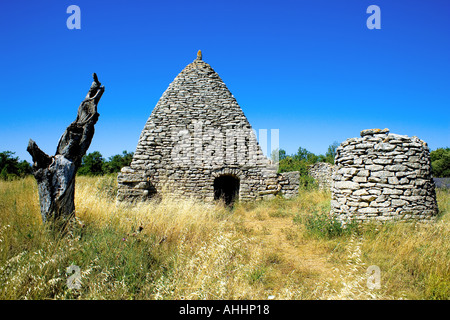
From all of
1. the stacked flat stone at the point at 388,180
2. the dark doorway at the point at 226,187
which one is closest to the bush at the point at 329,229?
the stacked flat stone at the point at 388,180

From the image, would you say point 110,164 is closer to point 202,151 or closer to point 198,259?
point 202,151

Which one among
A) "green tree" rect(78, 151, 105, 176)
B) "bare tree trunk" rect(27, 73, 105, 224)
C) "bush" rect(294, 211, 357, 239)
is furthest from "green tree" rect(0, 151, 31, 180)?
"bush" rect(294, 211, 357, 239)

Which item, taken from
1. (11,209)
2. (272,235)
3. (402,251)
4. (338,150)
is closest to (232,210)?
(272,235)

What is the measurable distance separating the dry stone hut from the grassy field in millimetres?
4308

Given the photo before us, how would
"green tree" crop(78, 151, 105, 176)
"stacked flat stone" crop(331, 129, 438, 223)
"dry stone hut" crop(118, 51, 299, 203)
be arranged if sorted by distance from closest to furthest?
1. "stacked flat stone" crop(331, 129, 438, 223)
2. "dry stone hut" crop(118, 51, 299, 203)
3. "green tree" crop(78, 151, 105, 176)

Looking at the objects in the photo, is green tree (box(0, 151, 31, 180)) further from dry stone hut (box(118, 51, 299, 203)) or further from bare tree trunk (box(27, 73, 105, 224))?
bare tree trunk (box(27, 73, 105, 224))

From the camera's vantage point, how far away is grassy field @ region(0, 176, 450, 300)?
300 centimetres

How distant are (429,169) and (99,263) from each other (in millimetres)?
7532

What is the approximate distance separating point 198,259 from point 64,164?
342cm

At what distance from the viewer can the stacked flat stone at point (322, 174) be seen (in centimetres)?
1177

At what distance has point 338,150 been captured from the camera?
6504mm

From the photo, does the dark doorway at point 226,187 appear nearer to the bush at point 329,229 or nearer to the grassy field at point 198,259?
the grassy field at point 198,259

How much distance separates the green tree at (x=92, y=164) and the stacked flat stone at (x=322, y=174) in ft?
52.6
